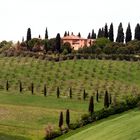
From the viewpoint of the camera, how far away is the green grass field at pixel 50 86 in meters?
70.8

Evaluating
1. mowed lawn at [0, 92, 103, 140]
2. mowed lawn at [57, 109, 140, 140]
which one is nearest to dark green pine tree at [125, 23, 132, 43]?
mowed lawn at [0, 92, 103, 140]

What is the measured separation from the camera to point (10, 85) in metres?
100

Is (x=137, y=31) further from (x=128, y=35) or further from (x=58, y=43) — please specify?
(x=58, y=43)

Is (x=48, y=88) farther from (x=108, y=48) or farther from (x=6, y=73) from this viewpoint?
(x=108, y=48)

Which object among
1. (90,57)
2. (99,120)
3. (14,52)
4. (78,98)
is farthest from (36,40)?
(99,120)

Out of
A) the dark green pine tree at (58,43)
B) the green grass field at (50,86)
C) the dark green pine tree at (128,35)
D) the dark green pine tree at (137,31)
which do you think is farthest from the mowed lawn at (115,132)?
the dark green pine tree at (137,31)

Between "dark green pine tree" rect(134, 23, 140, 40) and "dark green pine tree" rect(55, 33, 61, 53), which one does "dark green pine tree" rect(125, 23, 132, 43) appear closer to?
"dark green pine tree" rect(134, 23, 140, 40)

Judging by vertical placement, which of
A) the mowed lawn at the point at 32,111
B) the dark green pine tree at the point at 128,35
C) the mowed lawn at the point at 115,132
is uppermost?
the dark green pine tree at the point at 128,35

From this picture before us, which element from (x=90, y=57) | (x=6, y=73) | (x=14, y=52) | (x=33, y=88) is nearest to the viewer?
(x=33, y=88)

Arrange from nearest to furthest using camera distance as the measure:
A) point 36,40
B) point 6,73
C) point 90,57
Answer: point 6,73 → point 90,57 → point 36,40

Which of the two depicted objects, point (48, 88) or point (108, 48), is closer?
point (48, 88)

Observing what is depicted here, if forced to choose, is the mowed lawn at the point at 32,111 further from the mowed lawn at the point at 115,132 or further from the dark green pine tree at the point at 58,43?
the dark green pine tree at the point at 58,43

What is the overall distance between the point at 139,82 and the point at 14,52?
4474cm

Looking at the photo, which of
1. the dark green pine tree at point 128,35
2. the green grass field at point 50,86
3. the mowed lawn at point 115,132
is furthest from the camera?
the dark green pine tree at point 128,35
